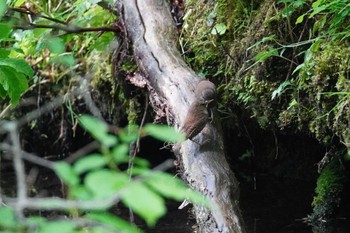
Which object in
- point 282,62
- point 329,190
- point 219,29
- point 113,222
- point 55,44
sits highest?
point 113,222

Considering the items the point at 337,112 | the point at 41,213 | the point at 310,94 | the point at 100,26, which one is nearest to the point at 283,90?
the point at 310,94

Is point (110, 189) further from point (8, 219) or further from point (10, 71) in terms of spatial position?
point (10, 71)

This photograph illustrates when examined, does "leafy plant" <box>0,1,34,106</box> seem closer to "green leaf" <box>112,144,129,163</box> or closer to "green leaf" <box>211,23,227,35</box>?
"green leaf" <box>211,23,227,35</box>

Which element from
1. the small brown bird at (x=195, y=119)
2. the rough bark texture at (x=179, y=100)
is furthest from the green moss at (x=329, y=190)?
the small brown bird at (x=195, y=119)

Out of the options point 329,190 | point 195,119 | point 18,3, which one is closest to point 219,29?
point 195,119

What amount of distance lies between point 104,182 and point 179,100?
1873 mm

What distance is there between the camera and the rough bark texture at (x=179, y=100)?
2.21 meters

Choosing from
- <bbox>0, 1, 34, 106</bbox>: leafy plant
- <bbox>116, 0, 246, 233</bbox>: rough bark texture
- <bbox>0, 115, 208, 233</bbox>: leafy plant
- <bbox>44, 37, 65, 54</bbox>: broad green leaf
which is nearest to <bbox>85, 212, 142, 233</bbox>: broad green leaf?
<bbox>0, 115, 208, 233</bbox>: leafy plant

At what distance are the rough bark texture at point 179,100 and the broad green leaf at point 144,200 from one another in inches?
49.6

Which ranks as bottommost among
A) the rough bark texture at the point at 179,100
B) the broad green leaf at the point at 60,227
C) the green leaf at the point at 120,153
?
the rough bark texture at the point at 179,100

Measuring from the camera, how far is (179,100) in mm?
2668

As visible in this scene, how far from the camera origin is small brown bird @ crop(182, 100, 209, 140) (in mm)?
2402

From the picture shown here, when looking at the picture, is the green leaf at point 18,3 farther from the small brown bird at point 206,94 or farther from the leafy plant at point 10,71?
the small brown bird at point 206,94

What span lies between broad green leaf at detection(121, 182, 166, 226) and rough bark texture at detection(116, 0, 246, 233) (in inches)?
49.6
